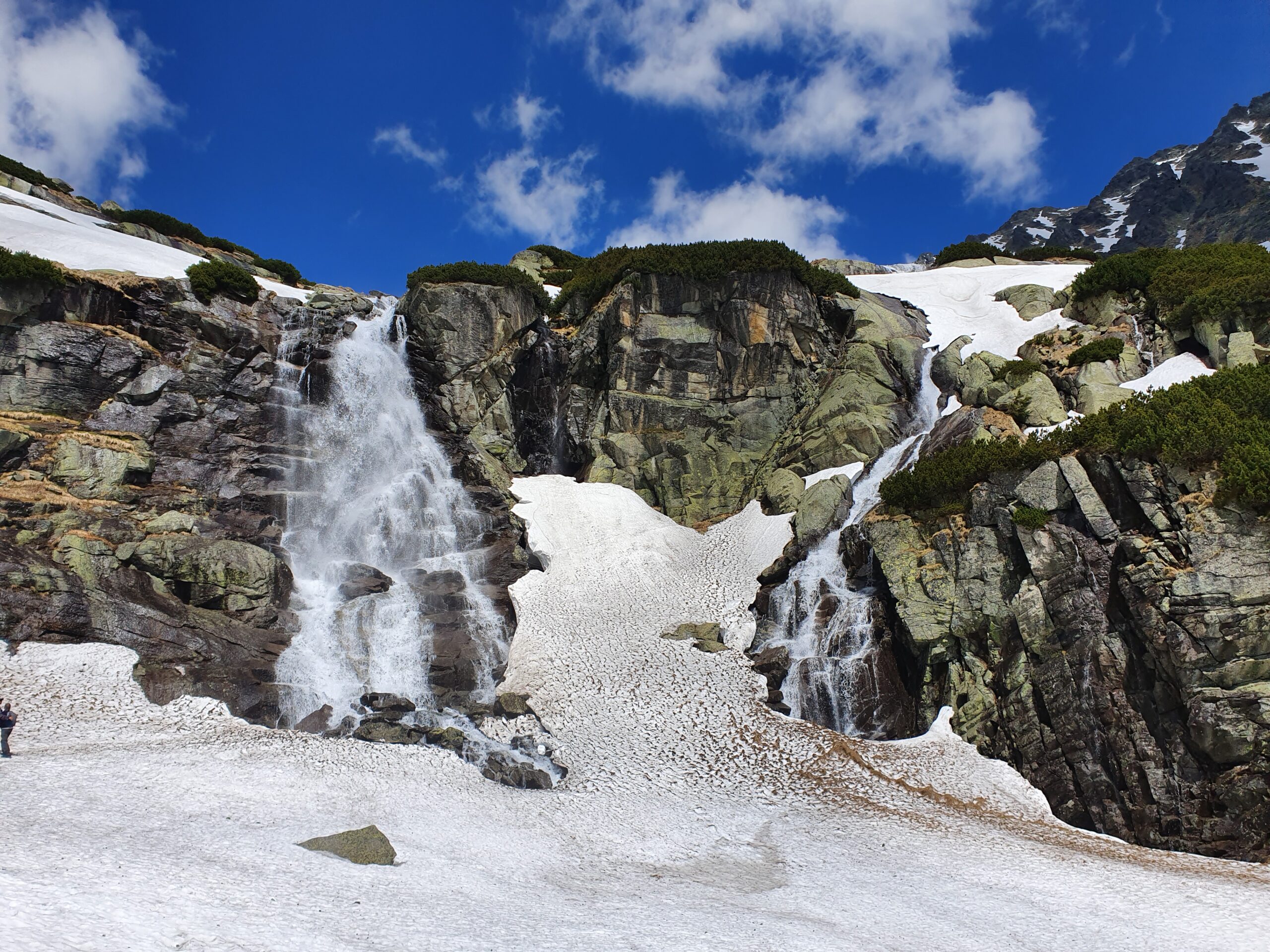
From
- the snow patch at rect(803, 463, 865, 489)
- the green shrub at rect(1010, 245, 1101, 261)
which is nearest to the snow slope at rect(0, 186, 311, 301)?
the snow patch at rect(803, 463, 865, 489)

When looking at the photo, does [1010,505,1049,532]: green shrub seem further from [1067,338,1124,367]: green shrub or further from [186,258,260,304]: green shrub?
[186,258,260,304]: green shrub

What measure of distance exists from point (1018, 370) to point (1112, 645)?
18359 mm

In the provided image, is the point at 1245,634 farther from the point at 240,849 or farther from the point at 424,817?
the point at 240,849

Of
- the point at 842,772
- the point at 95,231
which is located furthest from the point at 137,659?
the point at 95,231

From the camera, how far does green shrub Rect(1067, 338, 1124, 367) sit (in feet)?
104

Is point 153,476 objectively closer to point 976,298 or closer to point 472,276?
point 472,276

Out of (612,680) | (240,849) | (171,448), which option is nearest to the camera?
(240,849)

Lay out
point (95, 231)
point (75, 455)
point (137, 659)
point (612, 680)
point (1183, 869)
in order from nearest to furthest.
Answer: point (1183, 869) → point (137, 659) → point (612, 680) → point (75, 455) → point (95, 231)

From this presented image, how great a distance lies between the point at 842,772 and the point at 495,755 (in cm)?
959

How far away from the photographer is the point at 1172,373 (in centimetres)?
2908

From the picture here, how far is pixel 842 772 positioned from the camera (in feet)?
62.2

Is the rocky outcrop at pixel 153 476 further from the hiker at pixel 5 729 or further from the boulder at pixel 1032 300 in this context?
the boulder at pixel 1032 300

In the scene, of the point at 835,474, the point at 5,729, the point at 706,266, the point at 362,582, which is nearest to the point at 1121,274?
the point at 835,474

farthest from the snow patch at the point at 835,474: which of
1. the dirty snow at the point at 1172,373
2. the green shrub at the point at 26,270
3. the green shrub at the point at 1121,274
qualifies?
the green shrub at the point at 26,270
